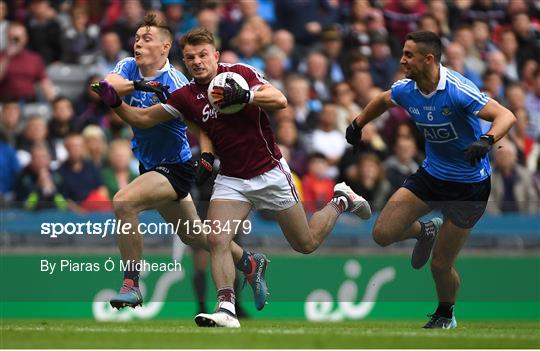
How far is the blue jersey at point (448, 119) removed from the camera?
39.3 ft

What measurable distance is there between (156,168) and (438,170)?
247 centimetres

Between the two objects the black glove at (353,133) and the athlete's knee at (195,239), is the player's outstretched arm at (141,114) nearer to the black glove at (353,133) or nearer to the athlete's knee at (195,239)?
the athlete's knee at (195,239)

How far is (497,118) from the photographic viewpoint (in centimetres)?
1167

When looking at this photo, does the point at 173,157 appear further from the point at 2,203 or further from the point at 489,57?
the point at 489,57

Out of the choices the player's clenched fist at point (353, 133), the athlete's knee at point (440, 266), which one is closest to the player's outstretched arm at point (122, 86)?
the player's clenched fist at point (353, 133)

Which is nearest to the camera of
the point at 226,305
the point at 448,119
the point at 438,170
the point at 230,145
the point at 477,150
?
the point at 477,150

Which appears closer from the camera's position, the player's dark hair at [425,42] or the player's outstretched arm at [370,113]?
the player's dark hair at [425,42]

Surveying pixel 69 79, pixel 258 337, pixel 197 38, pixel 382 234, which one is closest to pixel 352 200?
pixel 382 234

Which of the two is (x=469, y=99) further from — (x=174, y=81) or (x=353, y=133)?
(x=174, y=81)

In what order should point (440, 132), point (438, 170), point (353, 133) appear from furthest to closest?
point (353, 133) < point (438, 170) < point (440, 132)

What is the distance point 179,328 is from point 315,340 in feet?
5.66

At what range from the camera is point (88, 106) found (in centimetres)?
1781

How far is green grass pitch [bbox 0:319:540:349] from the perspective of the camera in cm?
1007

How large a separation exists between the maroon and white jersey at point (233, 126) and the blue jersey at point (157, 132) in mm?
432
